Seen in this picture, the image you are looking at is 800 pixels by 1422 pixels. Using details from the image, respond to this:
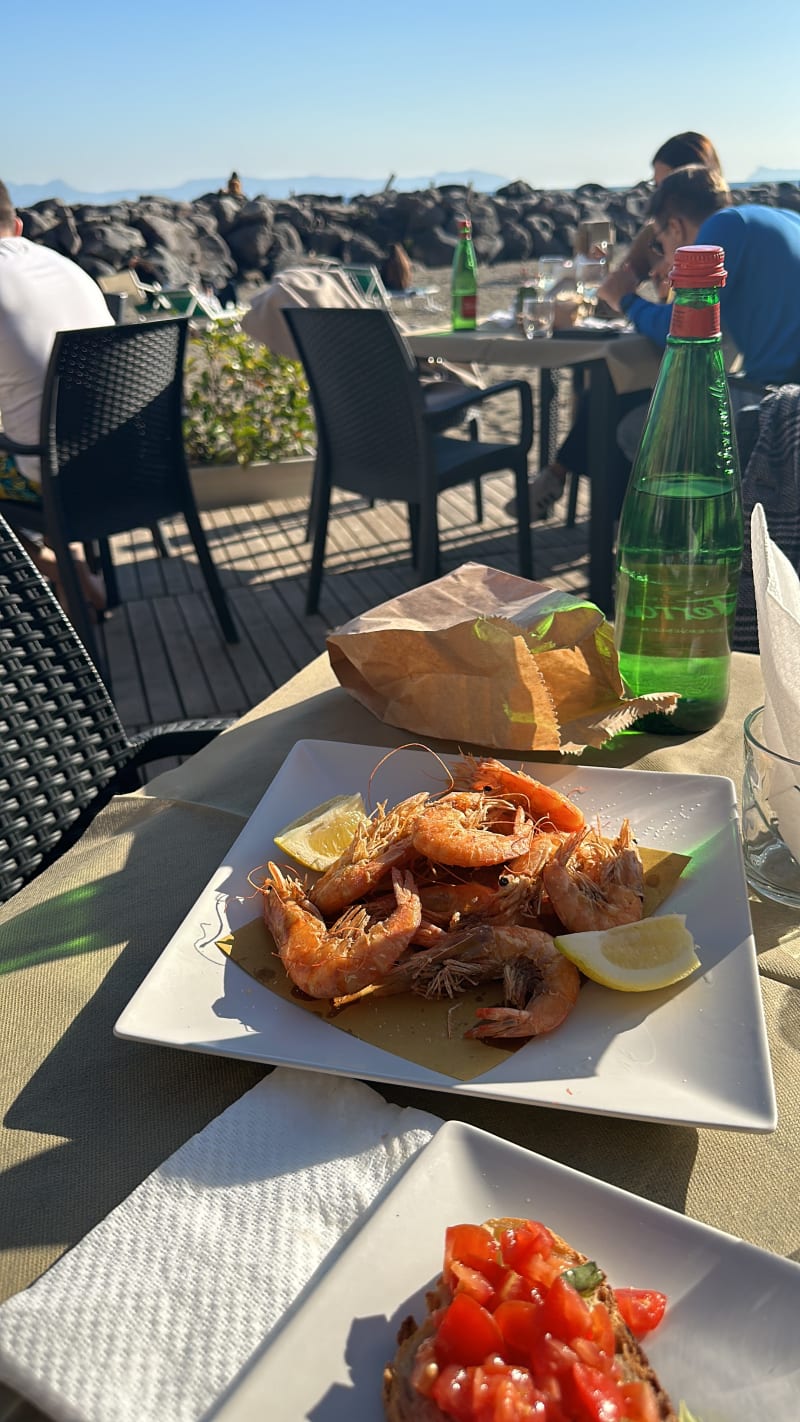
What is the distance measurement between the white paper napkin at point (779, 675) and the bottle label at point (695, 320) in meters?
0.26

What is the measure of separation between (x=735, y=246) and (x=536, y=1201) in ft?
13.3

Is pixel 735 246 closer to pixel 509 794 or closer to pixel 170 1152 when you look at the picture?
pixel 509 794

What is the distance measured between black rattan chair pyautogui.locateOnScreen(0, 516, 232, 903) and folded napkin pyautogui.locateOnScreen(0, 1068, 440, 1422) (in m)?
0.81

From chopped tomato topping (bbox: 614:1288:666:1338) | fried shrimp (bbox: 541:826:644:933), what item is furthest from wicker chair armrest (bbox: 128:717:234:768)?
chopped tomato topping (bbox: 614:1288:666:1338)

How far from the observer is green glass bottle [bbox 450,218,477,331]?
4.71 metres

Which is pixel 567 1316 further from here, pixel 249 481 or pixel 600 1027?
pixel 249 481

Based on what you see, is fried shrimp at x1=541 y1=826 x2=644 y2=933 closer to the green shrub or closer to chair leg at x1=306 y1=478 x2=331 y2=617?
chair leg at x1=306 y1=478 x2=331 y2=617

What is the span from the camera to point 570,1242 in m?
0.60

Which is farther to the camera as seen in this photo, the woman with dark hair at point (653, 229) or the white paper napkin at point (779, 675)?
the woman with dark hair at point (653, 229)

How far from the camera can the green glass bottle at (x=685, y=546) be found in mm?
1258

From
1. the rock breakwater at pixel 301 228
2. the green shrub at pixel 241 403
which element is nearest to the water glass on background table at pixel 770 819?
the green shrub at pixel 241 403

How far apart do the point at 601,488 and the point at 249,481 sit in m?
2.49

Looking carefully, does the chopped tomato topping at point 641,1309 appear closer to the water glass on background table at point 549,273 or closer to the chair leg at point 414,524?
the chair leg at point 414,524

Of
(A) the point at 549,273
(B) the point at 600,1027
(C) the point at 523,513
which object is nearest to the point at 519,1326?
(B) the point at 600,1027
